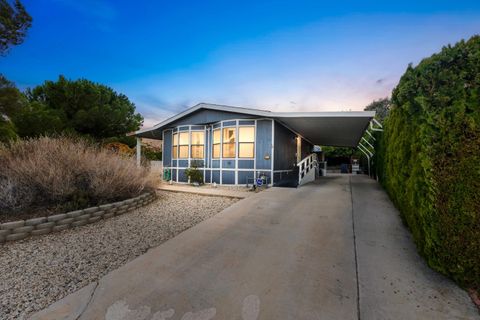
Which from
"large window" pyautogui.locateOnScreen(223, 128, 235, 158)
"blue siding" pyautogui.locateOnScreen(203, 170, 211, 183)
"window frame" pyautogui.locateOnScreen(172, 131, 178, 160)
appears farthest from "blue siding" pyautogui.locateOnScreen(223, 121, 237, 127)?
"window frame" pyautogui.locateOnScreen(172, 131, 178, 160)

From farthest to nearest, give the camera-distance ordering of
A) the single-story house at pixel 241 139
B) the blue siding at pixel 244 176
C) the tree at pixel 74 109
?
the tree at pixel 74 109 → the blue siding at pixel 244 176 → the single-story house at pixel 241 139

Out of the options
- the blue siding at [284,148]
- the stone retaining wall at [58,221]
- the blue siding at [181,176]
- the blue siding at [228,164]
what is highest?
the blue siding at [284,148]

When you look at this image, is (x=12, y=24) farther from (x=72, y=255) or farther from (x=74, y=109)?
(x=72, y=255)

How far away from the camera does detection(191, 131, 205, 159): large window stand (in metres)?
10.4

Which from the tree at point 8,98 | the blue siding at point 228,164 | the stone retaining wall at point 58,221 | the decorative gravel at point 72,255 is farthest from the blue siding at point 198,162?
the tree at point 8,98

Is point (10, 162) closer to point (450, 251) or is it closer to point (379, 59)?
point (450, 251)

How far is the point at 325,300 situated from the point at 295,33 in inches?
416

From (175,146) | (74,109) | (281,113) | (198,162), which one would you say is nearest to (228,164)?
(198,162)

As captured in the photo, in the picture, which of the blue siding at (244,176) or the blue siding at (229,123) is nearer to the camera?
the blue siding at (244,176)

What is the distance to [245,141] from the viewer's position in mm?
9219

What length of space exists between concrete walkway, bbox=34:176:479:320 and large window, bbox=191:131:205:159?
703cm

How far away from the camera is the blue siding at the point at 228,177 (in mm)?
9375

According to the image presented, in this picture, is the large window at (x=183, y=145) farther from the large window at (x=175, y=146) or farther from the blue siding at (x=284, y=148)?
the blue siding at (x=284, y=148)

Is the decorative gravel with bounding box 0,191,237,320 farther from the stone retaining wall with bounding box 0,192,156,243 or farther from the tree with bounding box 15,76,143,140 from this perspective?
the tree with bounding box 15,76,143,140
